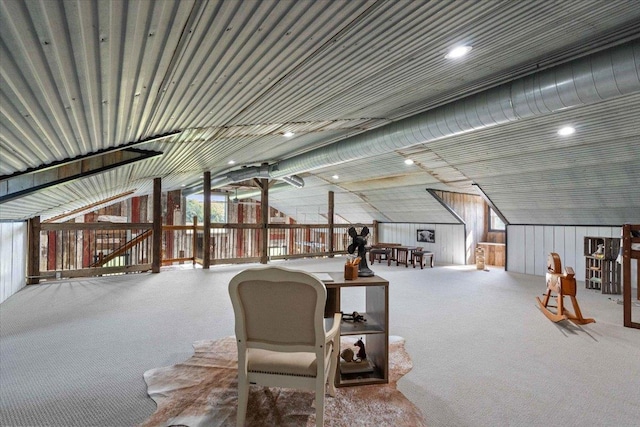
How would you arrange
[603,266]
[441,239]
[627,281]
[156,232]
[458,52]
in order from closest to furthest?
[458,52]
[627,281]
[603,266]
[156,232]
[441,239]

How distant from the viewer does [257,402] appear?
2281 mm

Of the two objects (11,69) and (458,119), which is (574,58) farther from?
(11,69)

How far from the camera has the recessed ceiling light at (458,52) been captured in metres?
2.56

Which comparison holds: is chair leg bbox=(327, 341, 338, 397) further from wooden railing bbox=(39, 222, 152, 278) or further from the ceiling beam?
wooden railing bbox=(39, 222, 152, 278)

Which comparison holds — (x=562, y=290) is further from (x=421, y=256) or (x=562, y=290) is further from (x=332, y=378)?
(x=421, y=256)

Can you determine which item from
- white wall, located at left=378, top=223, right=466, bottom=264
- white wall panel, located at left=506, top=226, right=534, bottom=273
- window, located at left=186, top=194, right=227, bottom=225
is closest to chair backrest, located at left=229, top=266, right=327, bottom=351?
white wall panel, located at left=506, top=226, right=534, bottom=273

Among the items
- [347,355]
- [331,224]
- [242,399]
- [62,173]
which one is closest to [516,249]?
[331,224]

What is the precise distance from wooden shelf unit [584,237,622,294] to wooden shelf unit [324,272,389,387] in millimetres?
5692

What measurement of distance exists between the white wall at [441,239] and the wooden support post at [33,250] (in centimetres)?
946

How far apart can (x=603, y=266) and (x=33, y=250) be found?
34.6 feet

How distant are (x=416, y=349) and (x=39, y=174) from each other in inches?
174

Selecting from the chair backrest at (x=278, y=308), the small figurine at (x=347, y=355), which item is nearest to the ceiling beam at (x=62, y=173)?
the chair backrest at (x=278, y=308)

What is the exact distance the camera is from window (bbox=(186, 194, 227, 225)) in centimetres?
1334

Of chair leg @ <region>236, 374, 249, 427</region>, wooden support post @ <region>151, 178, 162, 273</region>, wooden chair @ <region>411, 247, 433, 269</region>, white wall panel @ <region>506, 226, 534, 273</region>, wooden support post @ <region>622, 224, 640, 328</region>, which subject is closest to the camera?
chair leg @ <region>236, 374, 249, 427</region>
